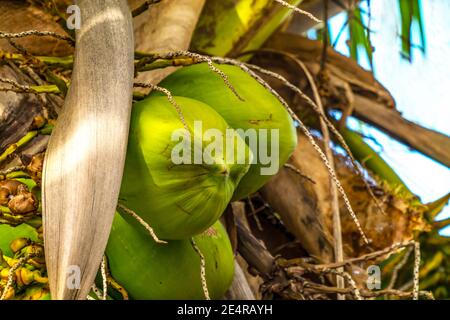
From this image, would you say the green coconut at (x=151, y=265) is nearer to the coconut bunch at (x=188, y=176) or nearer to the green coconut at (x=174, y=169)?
the coconut bunch at (x=188, y=176)

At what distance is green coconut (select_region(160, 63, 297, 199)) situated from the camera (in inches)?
31.9

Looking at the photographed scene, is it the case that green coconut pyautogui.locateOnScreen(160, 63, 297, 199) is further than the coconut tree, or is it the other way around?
green coconut pyautogui.locateOnScreen(160, 63, 297, 199)

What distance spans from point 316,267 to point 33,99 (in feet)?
1.43

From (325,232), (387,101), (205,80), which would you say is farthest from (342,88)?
(205,80)

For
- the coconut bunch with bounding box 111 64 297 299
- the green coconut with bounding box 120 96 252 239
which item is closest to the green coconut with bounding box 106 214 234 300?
the coconut bunch with bounding box 111 64 297 299

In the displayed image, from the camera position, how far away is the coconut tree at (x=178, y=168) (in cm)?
58

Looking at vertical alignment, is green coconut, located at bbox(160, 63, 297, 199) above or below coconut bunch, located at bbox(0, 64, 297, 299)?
above

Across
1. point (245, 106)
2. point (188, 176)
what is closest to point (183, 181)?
point (188, 176)

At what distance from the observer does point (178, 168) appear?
676 millimetres

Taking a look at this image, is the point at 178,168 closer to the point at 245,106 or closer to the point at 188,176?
the point at 188,176

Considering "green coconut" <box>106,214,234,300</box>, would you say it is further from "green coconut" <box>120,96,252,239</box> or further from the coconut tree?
"green coconut" <box>120,96,252,239</box>

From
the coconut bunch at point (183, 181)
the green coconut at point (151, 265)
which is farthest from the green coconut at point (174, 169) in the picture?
the green coconut at point (151, 265)
